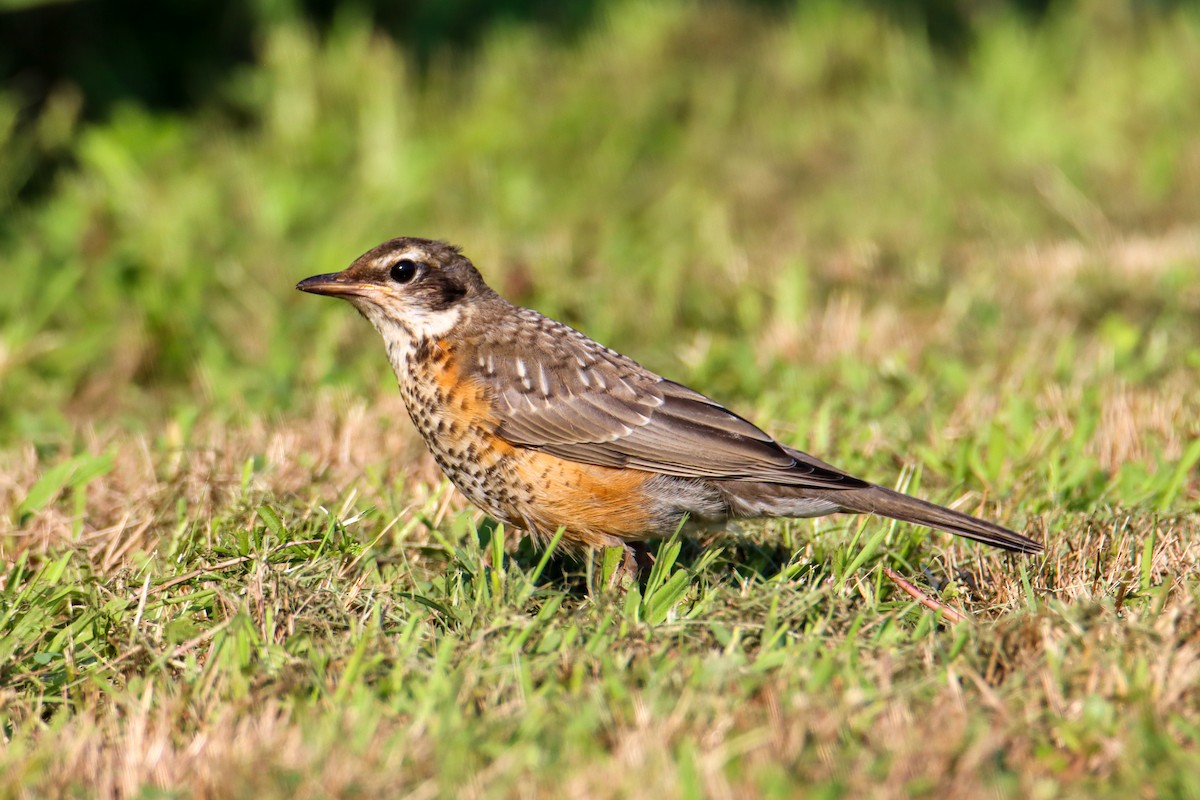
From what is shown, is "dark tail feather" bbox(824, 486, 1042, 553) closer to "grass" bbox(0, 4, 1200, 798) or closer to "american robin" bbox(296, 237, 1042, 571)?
"american robin" bbox(296, 237, 1042, 571)

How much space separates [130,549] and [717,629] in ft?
6.82

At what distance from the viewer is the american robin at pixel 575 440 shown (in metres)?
4.71

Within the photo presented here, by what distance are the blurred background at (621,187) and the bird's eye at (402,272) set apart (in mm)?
1568

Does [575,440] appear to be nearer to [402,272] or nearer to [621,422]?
[621,422]

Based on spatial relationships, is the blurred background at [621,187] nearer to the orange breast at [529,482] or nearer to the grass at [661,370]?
the grass at [661,370]

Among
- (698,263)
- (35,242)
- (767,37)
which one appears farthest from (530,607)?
(767,37)

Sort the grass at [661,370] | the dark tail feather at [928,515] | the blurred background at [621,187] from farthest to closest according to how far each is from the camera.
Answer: the blurred background at [621,187] < the dark tail feather at [928,515] < the grass at [661,370]

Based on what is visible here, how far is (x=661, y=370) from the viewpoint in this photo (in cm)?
722

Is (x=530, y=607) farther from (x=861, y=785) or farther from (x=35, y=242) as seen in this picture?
(x=35, y=242)

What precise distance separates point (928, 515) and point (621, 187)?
587 centimetres

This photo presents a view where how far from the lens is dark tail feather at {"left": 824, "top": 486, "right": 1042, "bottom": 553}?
4.37m

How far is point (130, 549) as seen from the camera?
475 cm

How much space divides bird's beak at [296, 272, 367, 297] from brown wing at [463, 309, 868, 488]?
547 mm

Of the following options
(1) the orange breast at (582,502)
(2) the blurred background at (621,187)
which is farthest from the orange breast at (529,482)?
(2) the blurred background at (621,187)
